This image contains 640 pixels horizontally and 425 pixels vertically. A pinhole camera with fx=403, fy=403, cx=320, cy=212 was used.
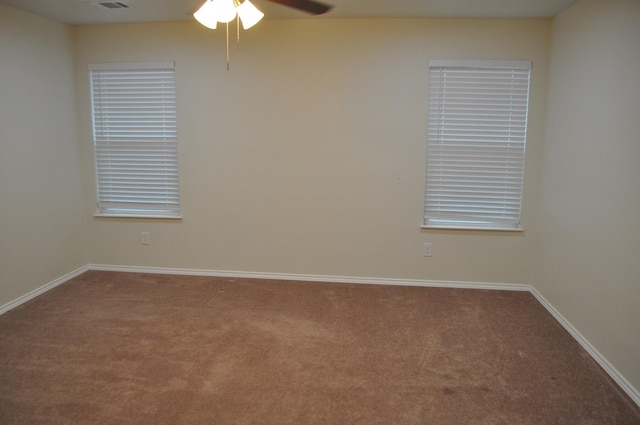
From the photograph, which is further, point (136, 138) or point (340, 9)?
point (136, 138)

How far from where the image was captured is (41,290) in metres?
3.66

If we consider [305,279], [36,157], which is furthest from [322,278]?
[36,157]

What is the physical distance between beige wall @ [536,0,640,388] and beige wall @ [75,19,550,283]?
1.02 feet

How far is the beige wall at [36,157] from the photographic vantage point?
3283mm

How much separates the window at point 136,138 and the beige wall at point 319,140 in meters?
0.11

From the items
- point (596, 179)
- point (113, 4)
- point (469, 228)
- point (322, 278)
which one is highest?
point (113, 4)

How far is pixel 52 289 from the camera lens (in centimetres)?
376

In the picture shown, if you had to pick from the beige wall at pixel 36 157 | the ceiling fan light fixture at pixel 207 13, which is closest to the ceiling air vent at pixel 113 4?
the beige wall at pixel 36 157

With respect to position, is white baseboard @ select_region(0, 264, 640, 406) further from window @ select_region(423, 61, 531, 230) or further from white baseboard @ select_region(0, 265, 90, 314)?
window @ select_region(423, 61, 531, 230)

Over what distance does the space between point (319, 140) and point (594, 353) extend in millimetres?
2711

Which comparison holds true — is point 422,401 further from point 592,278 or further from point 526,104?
point 526,104

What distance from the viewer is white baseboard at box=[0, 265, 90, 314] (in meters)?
3.33

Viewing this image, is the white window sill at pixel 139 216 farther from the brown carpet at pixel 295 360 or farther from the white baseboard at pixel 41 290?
the brown carpet at pixel 295 360

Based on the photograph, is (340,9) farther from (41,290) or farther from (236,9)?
(41,290)
